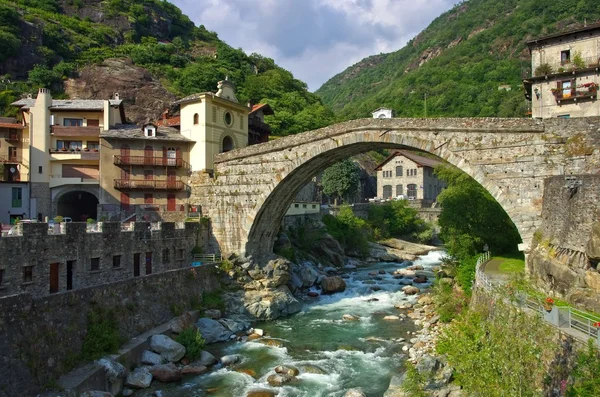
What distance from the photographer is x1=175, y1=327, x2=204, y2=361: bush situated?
17.6 meters

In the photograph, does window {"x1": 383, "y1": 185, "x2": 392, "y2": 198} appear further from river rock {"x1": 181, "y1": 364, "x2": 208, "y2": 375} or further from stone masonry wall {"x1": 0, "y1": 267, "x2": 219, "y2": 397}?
river rock {"x1": 181, "y1": 364, "x2": 208, "y2": 375}

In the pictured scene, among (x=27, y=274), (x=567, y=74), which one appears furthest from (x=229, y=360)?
(x=567, y=74)

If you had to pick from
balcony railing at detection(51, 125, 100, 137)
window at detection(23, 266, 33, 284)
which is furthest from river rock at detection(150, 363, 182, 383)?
balcony railing at detection(51, 125, 100, 137)

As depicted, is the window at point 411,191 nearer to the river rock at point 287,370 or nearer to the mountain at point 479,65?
the mountain at point 479,65

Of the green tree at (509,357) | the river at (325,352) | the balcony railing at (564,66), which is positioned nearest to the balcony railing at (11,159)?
the river at (325,352)

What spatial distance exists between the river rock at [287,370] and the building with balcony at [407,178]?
45.2m

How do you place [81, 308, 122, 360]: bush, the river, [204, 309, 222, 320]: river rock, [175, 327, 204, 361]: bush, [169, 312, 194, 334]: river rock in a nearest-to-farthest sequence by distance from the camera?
[81, 308, 122, 360]: bush, the river, [175, 327, 204, 361]: bush, [169, 312, 194, 334]: river rock, [204, 309, 222, 320]: river rock

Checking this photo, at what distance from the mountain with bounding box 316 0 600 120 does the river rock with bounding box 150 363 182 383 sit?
5524cm

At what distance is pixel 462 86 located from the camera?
3157 inches

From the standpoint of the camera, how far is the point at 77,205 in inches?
1332

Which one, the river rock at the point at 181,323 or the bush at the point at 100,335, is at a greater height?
the bush at the point at 100,335

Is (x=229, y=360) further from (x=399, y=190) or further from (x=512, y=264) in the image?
(x=399, y=190)

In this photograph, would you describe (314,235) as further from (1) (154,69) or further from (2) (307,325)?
(1) (154,69)

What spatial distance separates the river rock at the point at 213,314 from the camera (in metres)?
22.4
